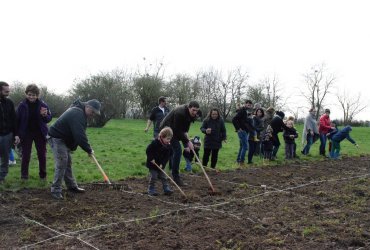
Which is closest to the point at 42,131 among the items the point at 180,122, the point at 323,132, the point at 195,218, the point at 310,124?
the point at 180,122

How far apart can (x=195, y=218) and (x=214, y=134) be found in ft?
16.4

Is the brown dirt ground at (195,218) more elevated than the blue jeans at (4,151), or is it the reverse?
the blue jeans at (4,151)

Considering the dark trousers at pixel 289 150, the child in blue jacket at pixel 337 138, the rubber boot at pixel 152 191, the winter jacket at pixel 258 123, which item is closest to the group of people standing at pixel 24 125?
the rubber boot at pixel 152 191

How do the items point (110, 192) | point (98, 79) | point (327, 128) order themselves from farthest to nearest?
point (98, 79) < point (327, 128) < point (110, 192)

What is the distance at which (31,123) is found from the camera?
843cm

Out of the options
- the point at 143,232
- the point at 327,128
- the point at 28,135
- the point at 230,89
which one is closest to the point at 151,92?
the point at 230,89

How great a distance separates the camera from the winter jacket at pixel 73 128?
6.95 metres

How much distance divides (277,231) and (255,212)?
1.02 meters

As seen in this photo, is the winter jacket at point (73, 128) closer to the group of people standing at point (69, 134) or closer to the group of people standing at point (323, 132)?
the group of people standing at point (69, 134)

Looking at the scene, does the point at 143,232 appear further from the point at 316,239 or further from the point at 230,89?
the point at 230,89

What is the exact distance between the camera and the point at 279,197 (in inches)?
300

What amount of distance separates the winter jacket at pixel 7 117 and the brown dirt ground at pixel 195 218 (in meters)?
1.34

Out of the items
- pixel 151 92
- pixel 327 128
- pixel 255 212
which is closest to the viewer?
pixel 255 212

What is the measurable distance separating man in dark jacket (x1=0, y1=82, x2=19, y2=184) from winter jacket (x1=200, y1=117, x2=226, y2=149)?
4763 millimetres
